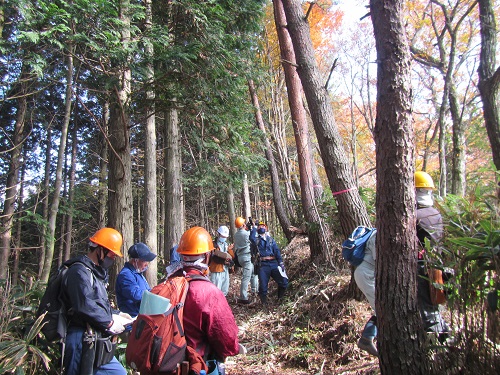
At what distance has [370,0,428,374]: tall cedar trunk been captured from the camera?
2.74 meters

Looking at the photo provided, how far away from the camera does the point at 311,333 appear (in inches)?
209

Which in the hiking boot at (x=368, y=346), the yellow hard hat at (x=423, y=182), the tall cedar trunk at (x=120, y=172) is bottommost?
the hiking boot at (x=368, y=346)

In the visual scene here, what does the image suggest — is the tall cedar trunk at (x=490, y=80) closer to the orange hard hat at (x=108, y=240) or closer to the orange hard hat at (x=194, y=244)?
the orange hard hat at (x=194, y=244)

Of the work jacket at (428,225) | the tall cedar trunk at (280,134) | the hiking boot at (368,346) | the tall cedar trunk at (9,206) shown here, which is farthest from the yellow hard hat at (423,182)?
the tall cedar trunk at (280,134)

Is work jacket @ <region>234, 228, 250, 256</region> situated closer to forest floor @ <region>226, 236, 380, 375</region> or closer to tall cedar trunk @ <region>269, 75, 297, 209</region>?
forest floor @ <region>226, 236, 380, 375</region>

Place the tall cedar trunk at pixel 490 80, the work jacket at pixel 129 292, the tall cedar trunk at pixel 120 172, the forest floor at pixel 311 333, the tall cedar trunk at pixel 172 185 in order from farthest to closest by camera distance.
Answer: the tall cedar trunk at pixel 172 185 → the tall cedar trunk at pixel 120 172 → the tall cedar trunk at pixel 490 80 → the forest floor at pixel 311 333 → the work jacket at pixel 129 292

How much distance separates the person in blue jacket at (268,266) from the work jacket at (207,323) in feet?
18.3

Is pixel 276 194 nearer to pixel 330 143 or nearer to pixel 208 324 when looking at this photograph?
pixel 330 143

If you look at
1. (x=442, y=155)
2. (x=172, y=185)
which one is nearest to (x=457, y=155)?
(x=442, y=155)

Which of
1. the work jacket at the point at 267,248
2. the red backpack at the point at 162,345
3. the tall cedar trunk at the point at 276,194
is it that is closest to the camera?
the red backpack at the point at 162,345

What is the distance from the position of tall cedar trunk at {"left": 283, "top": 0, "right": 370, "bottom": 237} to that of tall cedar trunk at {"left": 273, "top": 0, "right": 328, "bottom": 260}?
2.13 m

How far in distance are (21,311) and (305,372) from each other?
12.7 feet

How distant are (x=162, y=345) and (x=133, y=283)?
2.40 metres

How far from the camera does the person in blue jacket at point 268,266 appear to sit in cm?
789
